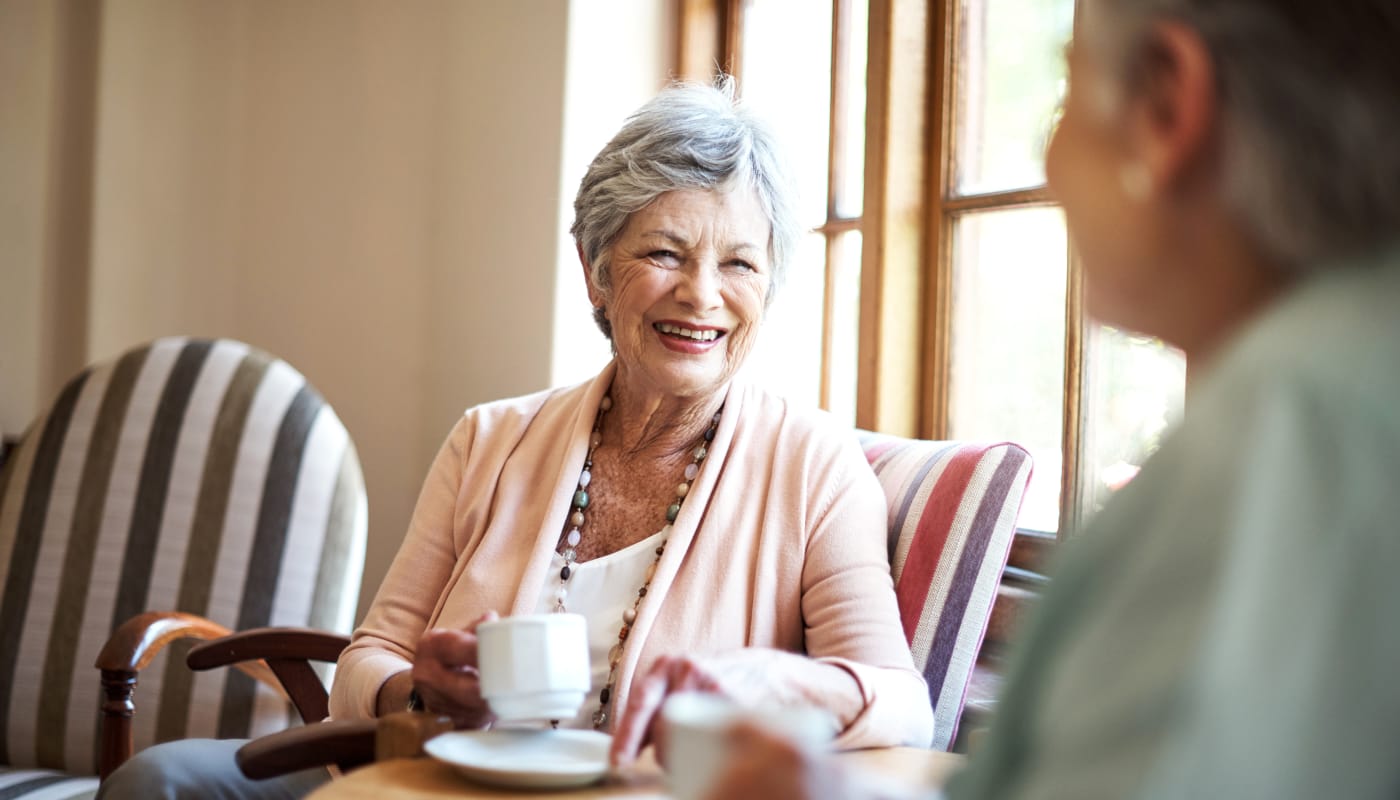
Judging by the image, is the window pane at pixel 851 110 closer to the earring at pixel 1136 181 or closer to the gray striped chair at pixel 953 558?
the gray striped chair at pixel 953 558

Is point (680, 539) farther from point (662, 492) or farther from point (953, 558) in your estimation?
point (953, 558)

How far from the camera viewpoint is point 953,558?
154 cm

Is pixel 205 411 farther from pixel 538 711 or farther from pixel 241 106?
pixel 538 711

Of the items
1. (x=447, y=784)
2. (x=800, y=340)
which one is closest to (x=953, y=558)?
(x=447, y=784)

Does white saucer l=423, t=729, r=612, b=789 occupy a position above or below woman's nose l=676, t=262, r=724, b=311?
below

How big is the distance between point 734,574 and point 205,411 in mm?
1441

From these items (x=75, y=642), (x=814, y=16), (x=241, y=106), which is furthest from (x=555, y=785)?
(x=241, y=106)

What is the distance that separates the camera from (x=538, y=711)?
3.33 ft

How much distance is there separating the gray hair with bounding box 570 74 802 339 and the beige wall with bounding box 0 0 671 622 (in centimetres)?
122

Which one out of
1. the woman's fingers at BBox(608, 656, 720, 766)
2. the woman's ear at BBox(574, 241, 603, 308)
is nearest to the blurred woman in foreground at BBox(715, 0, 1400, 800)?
the woman's fingers at BBox(608, 656, 720, 766)

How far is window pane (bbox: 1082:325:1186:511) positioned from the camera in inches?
75.0

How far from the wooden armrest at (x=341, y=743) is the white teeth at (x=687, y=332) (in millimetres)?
715

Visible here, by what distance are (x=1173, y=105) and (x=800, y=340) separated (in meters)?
2.18

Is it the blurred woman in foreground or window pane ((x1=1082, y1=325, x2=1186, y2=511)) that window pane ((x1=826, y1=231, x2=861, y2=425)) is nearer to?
window pane ((x1=1082, y1=325, x2=1186, y2=511))
